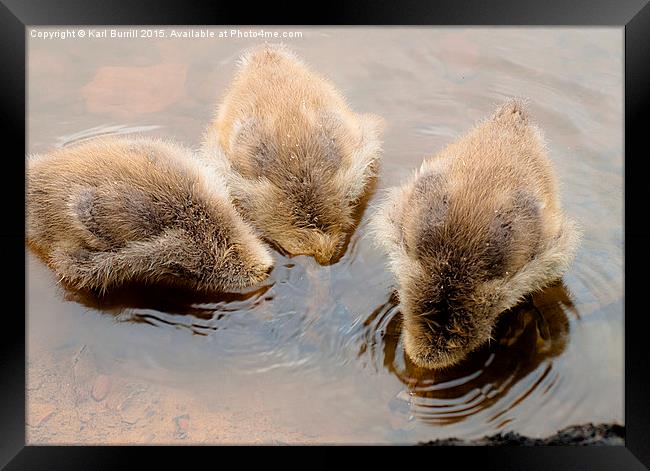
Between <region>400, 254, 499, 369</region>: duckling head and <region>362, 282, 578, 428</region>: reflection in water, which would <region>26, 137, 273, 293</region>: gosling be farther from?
<region>400, 254, 499, 369</region>: duckling head

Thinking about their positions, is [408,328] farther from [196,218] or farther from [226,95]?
[226,95]

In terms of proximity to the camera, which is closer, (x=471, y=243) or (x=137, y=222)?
(x=471, y=243)

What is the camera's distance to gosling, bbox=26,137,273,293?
310 centimetres

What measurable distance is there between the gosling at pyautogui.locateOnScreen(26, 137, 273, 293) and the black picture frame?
530 millimetres

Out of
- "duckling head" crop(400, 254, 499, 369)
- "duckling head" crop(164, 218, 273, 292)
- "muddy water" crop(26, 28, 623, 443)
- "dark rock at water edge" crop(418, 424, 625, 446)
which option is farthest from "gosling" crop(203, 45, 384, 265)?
"dark rock at water edge" crop(418, 424, 625, 446)

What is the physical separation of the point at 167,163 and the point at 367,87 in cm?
142

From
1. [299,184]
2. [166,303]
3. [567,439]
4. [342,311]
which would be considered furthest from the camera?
[299,184]

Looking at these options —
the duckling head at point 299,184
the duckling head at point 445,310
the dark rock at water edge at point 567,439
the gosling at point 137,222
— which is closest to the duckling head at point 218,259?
the gosling at point 137,222

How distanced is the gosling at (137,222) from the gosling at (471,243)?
29.6 inches

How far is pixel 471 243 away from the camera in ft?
8.79
